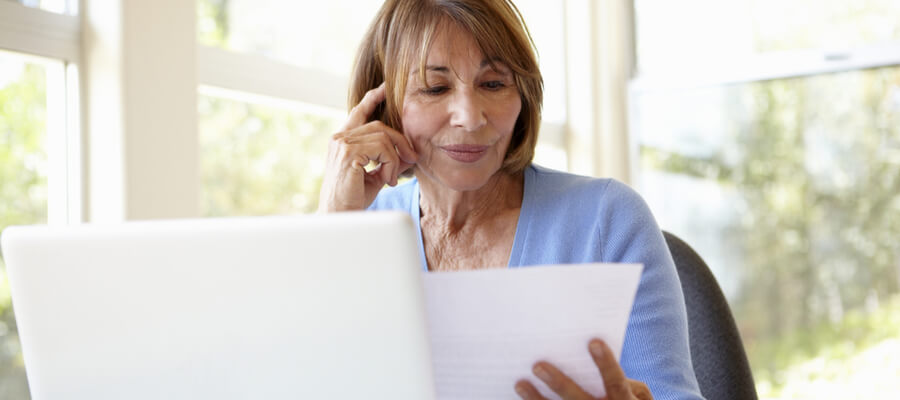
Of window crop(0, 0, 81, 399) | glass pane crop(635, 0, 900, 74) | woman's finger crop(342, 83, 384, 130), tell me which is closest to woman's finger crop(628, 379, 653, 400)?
woman's finger crop(342, 83, 384, 130)

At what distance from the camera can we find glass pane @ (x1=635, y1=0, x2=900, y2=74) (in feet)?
11.0

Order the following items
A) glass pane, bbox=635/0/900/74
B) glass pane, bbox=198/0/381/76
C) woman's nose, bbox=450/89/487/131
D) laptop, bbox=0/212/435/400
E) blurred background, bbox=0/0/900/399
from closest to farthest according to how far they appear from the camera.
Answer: laptop, bbox=0/212/435/400 < woman's nose, bbox=450/89/487/131 < glass pane, bbox=198/0/381/76 < blurred background, bbox=0/0/900/399 < glass pane, bbox=635/0/900/74

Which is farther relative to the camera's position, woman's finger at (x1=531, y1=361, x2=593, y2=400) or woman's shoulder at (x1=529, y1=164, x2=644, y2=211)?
woman's shoulder at (x1=529, y1=164, x2=644, y2=211)

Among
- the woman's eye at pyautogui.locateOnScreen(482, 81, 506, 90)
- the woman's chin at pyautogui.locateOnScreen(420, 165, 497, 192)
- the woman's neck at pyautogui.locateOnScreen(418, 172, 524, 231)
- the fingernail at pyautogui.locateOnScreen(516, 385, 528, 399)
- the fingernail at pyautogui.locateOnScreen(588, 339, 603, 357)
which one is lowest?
Answer: the fingernail at pyautogui.locateOnScreen(516, 385, 528, 399)

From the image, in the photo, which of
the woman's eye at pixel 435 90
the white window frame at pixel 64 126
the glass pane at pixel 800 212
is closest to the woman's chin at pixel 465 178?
the woman's eye at pixel 435 90

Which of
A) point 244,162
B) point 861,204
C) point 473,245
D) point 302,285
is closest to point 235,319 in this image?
point 302,285

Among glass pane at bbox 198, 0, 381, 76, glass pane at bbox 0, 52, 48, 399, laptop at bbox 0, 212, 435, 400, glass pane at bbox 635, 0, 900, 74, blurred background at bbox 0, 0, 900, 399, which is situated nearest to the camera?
laptop at bbox 0, 212, 435, 400

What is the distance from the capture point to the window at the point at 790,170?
10.8 ft

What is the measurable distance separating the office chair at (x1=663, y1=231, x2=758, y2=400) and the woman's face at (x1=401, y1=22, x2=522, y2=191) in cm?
35

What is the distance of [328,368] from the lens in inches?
21.8

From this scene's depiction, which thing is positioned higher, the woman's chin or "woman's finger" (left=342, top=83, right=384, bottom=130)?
"woman's finger" (left=342, top=83, right=384, bottom=130)

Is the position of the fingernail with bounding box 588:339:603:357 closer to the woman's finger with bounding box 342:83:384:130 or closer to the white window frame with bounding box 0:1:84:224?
the woman's finger with bounding box 342:83:384:130

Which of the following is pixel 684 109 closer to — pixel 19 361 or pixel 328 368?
pixel 19 361

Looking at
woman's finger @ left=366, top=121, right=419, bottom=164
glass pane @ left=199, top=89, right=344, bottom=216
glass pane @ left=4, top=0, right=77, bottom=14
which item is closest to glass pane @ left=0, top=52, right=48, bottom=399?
glass pane @ left=4, top=0, right=77, bottom=14
